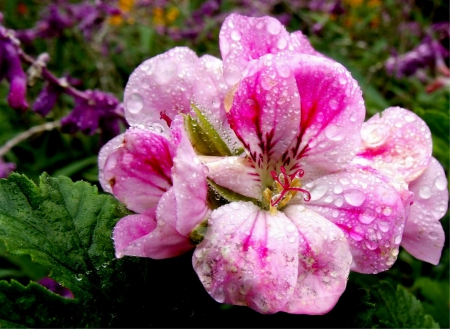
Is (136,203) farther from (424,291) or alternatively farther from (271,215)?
(424,291)

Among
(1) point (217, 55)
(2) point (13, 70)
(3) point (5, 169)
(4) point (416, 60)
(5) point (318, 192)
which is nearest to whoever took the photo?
(5) point (318, 192)

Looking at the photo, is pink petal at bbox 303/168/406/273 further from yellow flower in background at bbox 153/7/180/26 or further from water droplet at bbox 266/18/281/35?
yellow flower in background at bbox 153/7/180/26

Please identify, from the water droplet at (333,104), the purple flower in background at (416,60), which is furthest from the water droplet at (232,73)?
the purple flower in background at (416,60)

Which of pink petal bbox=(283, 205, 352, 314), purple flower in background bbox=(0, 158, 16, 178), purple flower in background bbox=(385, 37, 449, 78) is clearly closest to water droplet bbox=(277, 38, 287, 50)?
pink petal bbox=(283, 205, 352, 314)

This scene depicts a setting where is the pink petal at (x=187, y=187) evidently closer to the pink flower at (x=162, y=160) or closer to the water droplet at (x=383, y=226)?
the pink flower at (x=162, y=160)

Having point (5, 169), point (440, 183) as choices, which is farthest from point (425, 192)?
point (5, 169)

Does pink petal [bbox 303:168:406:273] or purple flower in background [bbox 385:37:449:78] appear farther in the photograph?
purple flower in background [bbox 385:37:449:78]

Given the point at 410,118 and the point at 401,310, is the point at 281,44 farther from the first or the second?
the point at 401,310
